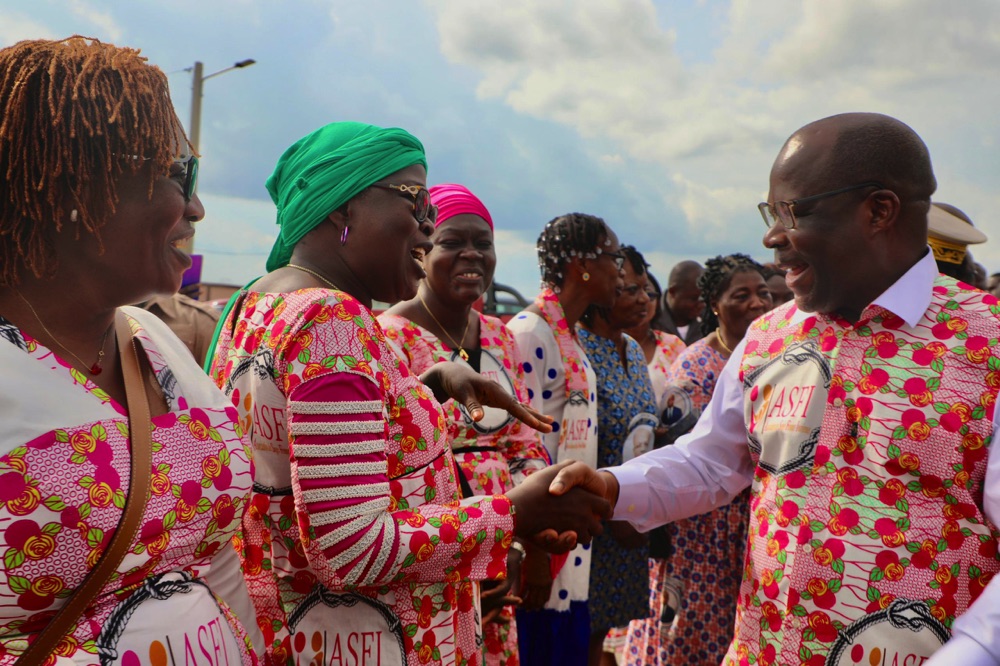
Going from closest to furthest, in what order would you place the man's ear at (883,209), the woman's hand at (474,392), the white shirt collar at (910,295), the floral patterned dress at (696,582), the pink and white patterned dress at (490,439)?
1. the white shirt collar at (910,295)
2. the man's ear at (883,209)
3. the woman's hand at (474,392)
4. the pink and white patterned dress at (490,439)
5. the floral patterned dress at (696,582)

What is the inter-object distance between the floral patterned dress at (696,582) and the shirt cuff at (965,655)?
3.39 m

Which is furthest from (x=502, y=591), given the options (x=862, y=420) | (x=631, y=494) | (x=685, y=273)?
(x=685, y=273)

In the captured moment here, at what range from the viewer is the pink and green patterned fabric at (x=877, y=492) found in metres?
2.09

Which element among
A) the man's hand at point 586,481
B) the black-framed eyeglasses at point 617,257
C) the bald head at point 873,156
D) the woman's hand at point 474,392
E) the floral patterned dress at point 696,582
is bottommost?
the floral patterned dress at point 696,582

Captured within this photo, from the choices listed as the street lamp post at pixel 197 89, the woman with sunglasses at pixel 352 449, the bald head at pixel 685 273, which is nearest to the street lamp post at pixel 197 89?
the street lamp post at pixel 197 89

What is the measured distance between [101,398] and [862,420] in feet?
5.93

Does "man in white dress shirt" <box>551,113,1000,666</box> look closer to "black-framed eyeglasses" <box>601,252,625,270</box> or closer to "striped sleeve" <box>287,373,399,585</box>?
"striped sleeve" <box>287,373,399,585</box>

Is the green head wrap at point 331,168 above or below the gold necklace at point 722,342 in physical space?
above

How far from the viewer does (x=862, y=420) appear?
87.4 inches

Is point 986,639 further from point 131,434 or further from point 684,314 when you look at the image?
point 684,314

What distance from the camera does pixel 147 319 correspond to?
6.40ft

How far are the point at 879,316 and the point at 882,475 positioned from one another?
0.44m

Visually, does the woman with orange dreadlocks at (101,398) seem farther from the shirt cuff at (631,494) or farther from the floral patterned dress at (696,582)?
the floral patterned dress at (696,582)

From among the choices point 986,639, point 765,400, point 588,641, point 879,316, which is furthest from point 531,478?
point 588,641
